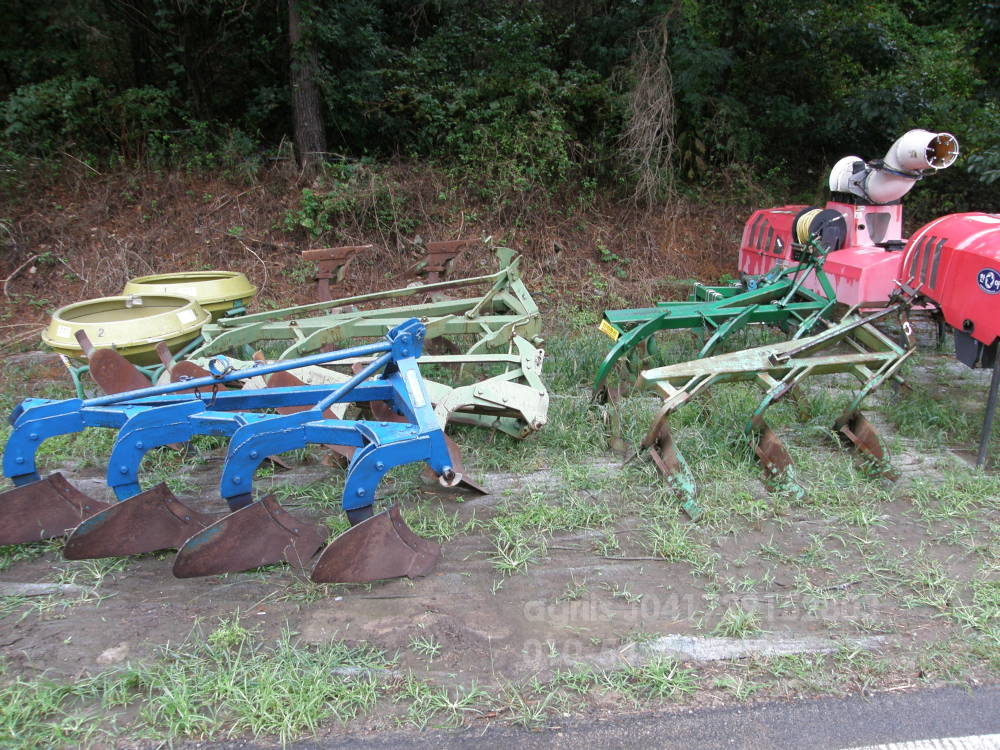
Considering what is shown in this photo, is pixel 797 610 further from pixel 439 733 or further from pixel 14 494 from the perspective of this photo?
pixel 14 494

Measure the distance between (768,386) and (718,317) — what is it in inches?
46.0

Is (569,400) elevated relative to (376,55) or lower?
lower

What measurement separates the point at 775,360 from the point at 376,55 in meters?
7.13

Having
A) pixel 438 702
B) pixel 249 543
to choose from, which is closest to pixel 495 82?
pixel 249 543

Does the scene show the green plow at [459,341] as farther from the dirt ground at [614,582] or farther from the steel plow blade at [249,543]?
the steel plow blade at [249,543]

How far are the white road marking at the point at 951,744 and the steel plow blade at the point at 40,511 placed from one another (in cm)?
322

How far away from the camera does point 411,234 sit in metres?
8.22

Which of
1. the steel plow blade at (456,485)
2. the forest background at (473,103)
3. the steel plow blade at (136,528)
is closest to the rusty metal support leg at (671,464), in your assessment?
the steel plow blade at (456,485)

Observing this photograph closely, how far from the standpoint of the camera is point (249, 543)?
2.86m

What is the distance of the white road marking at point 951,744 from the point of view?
2.09 m

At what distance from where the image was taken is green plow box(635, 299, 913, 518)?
3.50 m

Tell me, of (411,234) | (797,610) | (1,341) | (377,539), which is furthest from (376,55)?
(797,610)

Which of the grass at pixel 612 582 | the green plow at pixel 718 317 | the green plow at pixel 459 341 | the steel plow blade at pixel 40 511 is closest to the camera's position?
the grass at pixel 612 582

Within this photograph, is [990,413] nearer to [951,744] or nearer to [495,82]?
[951,744]
